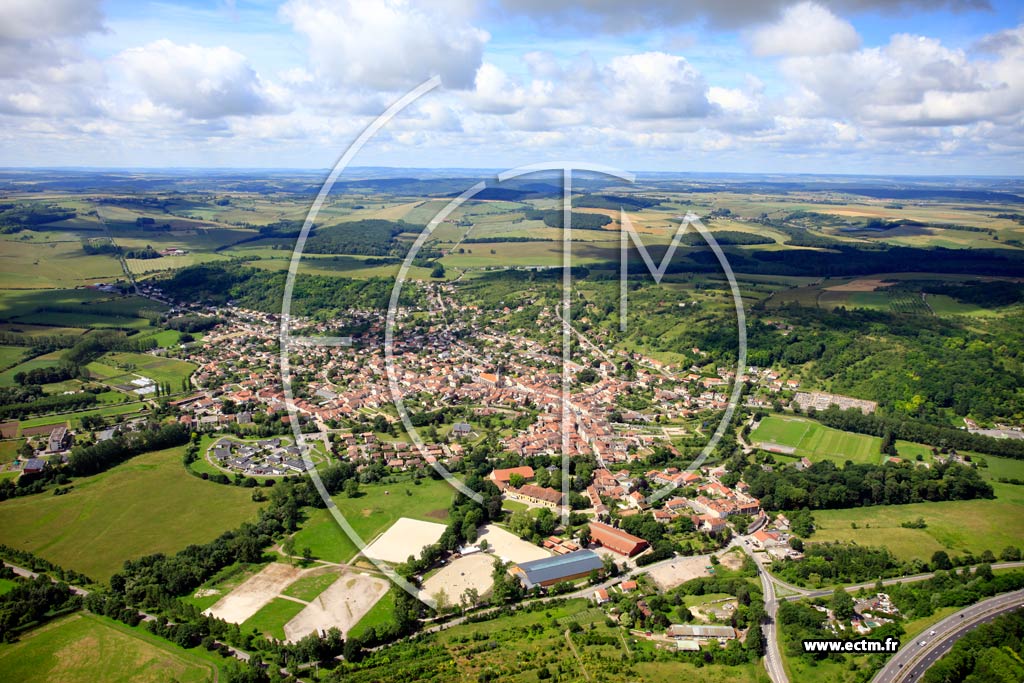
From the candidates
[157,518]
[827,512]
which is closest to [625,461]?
[827,512]

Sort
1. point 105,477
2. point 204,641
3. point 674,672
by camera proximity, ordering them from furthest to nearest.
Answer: point 105,477
point 204,641
point 674,672

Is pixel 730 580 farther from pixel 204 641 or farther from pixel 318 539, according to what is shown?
pixel 204 641

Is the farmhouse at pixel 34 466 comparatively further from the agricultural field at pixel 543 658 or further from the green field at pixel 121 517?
the agricultural field at pixel 543 658

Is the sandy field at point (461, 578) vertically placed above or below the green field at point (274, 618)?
above

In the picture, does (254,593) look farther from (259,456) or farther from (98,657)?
(259,456)

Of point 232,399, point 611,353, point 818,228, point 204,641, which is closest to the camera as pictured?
point 204,641

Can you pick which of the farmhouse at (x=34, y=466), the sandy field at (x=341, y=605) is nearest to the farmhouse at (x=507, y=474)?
the sandy field at (x=341, y=605)
